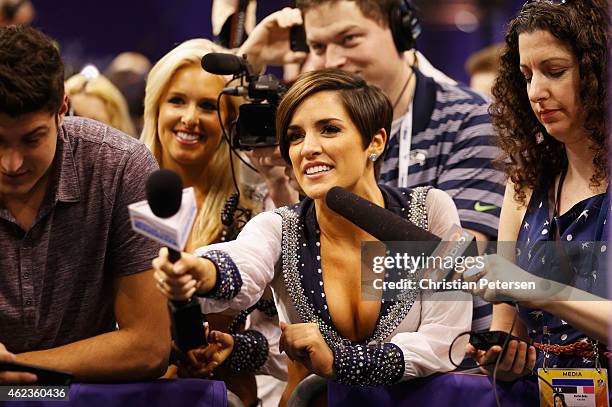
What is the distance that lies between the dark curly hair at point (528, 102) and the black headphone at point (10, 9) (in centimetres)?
170

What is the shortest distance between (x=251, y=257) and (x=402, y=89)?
1236 mm

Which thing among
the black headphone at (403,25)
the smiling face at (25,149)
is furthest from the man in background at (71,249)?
the black headphone at (403,25)

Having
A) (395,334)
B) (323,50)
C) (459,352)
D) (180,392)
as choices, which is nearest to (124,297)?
(180,392)

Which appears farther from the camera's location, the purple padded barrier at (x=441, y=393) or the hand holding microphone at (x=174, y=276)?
the purple padded barrier at (x=441, y=393)

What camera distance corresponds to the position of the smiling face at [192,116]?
9.03 feet

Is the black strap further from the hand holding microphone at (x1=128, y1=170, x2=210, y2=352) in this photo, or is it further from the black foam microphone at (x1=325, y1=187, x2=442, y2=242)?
the hand holding microphone at (x1=128, y1=170, x2=210, y2=352)

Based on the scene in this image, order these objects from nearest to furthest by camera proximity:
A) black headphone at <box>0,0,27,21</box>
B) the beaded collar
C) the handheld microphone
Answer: the handheld microphone
the beaded collar
black headphone at <box>0,0,27,21</box>

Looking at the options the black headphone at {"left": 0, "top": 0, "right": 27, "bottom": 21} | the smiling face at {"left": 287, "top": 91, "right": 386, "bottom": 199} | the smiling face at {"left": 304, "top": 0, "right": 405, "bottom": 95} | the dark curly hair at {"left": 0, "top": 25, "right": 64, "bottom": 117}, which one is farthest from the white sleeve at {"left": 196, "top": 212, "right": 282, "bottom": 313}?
the black headphone at {"left": 0, "top": 0, "right": 27, "bottom": 21}

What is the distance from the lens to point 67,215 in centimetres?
204

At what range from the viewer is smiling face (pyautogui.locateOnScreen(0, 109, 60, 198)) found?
1.92m

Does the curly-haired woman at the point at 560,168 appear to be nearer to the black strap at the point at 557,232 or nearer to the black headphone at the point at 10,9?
the black strap at the point at 557,232

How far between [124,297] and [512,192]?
91 cm

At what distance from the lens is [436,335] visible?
2020 mm

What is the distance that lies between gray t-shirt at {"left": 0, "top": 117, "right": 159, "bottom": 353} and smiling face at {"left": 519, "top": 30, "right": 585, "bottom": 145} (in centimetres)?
86
